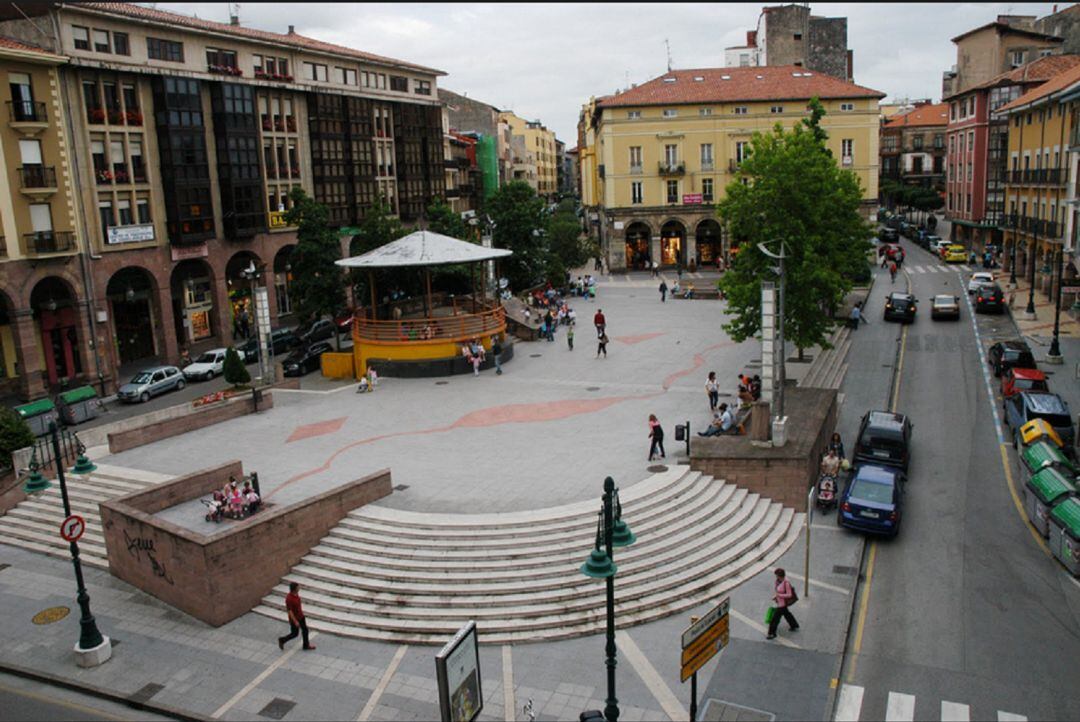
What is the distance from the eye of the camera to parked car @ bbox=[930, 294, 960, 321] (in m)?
47.8

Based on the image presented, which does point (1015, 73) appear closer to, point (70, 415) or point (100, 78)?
point (100, 78)

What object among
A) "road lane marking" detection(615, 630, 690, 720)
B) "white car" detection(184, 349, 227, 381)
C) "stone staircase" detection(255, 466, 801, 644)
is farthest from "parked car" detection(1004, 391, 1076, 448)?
"white car" detection(184, 349, 227, 381)

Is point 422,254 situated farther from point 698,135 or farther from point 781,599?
point 698,135

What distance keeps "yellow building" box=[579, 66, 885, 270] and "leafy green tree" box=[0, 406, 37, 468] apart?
54.0m

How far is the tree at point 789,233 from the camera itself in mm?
31859

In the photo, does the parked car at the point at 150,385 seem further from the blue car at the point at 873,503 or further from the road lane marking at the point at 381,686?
the blue car at the point at 873,503

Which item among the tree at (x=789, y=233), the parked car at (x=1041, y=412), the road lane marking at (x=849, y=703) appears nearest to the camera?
the road lane marking at (x=849, y=703)

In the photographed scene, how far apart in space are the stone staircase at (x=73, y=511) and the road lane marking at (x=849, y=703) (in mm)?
17722

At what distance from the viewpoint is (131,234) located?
148ft

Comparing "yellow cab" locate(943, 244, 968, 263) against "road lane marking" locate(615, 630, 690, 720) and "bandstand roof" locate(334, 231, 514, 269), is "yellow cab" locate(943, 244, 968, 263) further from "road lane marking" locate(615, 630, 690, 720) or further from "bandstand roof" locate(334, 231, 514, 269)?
"road lane marking" locate(615, 630, 690, 720)

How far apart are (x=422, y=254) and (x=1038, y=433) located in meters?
24.8

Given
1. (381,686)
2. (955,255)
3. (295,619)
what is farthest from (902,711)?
(955,255)

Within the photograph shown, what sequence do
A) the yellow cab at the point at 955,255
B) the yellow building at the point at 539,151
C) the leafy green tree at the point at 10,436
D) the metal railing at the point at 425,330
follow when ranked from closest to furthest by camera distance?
the leafy green tree at the point at 10,436 → the metal railing at the point at 425,330 → the yellow cab at the point at 955,255 → the yellow building at the point at 539,151

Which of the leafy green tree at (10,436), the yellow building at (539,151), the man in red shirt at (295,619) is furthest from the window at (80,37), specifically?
the yellow building at (539,151)
